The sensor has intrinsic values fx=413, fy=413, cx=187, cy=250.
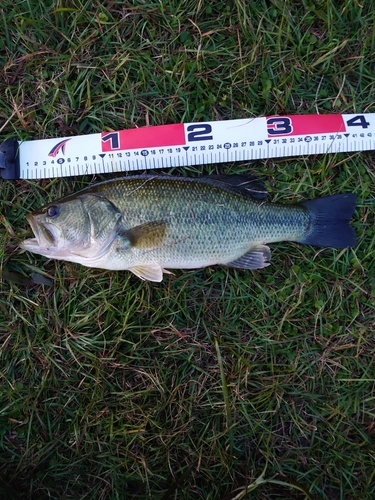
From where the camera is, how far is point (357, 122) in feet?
11.5

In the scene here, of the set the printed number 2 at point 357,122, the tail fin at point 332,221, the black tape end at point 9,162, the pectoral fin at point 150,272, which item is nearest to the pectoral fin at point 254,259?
the tail fin at point 332,221

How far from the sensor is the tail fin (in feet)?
11.0

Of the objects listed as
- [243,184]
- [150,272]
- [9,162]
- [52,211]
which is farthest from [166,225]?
[9,162]

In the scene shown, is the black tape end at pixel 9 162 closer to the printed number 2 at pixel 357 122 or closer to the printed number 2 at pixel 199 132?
the printed number 2 at pixel 199 132

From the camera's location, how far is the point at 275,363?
347cm

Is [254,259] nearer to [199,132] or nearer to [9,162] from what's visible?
[199,132]

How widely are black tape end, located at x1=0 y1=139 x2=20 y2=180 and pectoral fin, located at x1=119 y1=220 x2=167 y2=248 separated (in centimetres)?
113

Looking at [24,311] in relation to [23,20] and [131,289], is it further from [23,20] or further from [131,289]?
[23,20]

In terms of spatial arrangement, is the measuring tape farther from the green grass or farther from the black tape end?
the green grass

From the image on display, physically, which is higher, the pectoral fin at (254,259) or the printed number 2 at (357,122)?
the printed number 2 at (357,122)

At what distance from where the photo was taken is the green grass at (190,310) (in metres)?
3.39

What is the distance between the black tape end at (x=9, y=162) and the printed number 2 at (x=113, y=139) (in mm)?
758

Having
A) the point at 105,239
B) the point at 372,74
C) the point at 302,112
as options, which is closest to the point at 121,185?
the point at 105,239

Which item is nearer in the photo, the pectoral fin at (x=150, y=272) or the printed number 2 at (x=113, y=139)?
the pectoral fin at (x=150, y=272)
